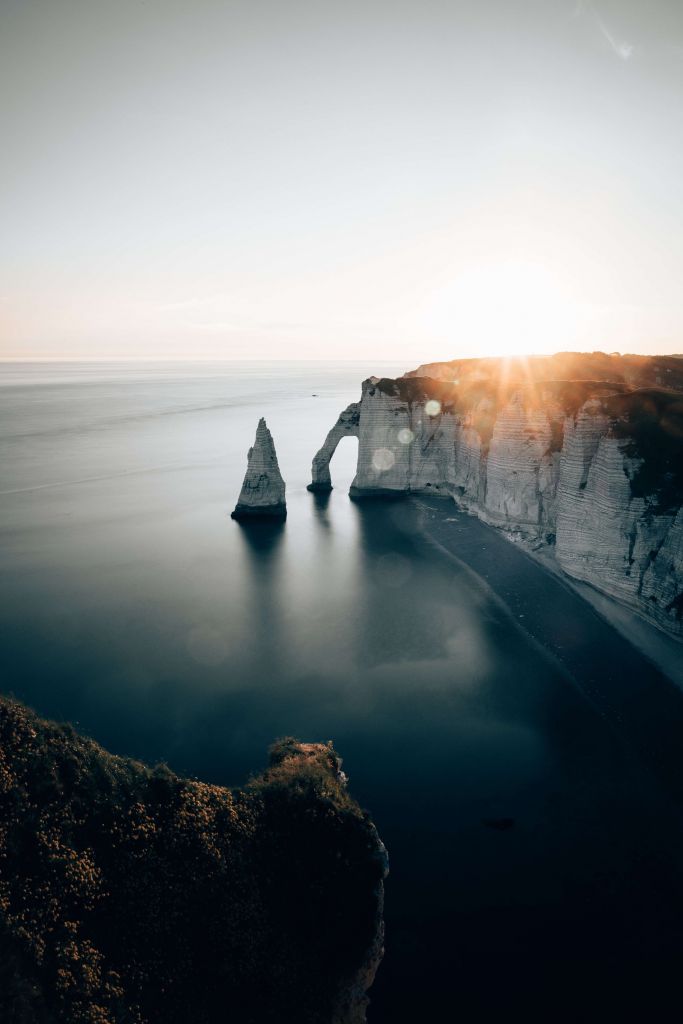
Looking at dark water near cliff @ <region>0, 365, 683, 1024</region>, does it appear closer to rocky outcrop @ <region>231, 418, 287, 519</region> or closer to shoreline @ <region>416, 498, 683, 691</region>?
shoreline @ <region>416, 498, 683, 691</region>

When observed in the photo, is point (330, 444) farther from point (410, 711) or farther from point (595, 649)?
point (410, 711)

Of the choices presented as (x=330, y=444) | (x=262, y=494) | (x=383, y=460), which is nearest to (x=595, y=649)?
(x=262, y=494)

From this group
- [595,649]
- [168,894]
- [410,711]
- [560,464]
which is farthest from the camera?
[560,464]

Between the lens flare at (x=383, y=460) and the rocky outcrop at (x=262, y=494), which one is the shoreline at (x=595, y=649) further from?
the rocky outcrop at (x=262, y=494)

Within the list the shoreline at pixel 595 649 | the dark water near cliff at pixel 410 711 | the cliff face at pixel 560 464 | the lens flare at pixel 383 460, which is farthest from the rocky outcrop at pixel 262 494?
the shoreline at pixel 595 649

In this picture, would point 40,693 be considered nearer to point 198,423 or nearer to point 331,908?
point 331,908

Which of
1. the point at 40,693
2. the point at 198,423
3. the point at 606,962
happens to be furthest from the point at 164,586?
the point at 198,423
